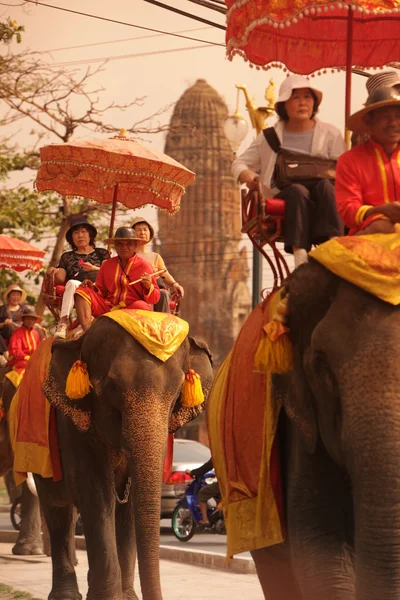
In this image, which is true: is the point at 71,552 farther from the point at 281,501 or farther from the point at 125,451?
the point at 281,501

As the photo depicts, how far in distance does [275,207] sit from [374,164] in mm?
796

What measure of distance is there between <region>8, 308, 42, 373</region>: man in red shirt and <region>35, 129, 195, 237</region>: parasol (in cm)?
294

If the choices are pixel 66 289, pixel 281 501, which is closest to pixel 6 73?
pixel 66 289

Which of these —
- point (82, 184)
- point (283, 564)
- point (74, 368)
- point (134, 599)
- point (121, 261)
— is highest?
point (82, 184)

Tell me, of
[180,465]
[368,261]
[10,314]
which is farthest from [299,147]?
[180,465]

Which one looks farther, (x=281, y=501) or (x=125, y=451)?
(x=125, y=451)

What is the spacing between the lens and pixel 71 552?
11977 mm

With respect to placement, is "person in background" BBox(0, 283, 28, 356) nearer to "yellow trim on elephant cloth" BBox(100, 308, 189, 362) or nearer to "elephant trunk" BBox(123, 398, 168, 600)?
"yellow trim on elephant cloth" BBox(100, 308, 189, 362)

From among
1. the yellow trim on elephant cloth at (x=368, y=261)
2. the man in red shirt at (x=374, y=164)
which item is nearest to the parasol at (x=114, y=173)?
the man in red shirt at (x=374, y=164)

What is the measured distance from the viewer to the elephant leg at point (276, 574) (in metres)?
6.88

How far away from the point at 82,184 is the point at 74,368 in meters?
3.18

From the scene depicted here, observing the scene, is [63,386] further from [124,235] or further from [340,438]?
[340,438]

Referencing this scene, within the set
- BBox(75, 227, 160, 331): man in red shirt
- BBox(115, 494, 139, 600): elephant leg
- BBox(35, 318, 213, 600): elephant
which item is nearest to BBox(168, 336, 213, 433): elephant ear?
BBox(35, 318, 213, 600): elephant

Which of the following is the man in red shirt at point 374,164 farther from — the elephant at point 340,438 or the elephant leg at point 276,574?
the elephant leg at point 276,574
